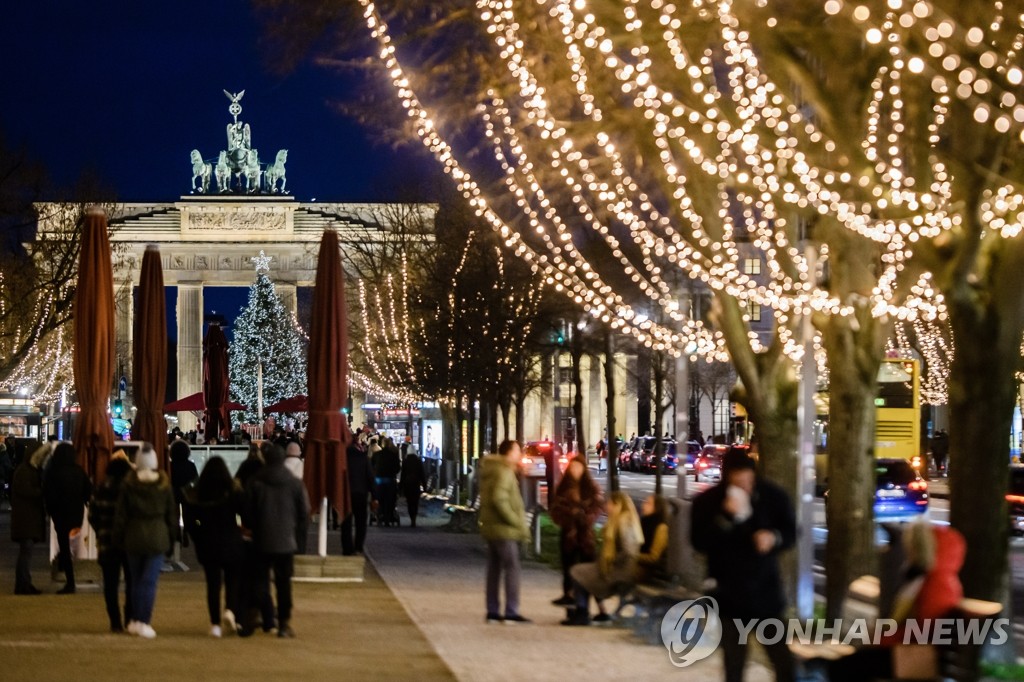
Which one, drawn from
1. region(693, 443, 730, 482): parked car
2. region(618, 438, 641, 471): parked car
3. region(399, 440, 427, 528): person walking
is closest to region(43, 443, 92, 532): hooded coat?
region(399, 440, 427, 528): person walking

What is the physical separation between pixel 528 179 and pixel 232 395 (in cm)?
8805

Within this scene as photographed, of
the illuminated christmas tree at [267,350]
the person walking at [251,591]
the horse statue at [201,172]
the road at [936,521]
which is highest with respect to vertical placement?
the horse statue at [201,172]

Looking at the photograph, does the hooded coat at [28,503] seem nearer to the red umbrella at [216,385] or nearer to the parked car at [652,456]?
the red umbrella at [216,385]

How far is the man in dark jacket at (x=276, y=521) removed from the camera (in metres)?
15.1

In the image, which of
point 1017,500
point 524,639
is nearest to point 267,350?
point 1017,500

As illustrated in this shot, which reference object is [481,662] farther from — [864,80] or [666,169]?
[666,169]

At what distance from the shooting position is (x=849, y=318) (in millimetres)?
16297

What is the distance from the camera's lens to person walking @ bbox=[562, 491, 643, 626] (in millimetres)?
15625

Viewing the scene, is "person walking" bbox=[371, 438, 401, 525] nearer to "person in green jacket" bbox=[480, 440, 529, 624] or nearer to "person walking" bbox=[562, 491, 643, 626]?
"person in green jacket" bbox=[480, 440, 529, 624]

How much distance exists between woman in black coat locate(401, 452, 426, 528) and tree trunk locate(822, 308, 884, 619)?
19.8 meters

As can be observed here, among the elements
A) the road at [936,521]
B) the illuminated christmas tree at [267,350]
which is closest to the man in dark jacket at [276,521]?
the road at [936,521]

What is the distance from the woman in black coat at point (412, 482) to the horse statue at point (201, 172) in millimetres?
81093

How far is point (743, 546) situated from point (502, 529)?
634 cm

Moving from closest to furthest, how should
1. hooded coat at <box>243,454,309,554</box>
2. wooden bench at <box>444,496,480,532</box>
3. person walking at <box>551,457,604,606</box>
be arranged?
1. hooded coat at <box>243,454,309,554</box>
2. person walking at <box>551,457,604,606</box>
3. wooden bench at <box>444,496,480,532</box>
